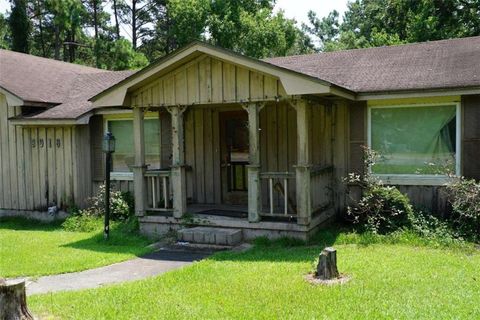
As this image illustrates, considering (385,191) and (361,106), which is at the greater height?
(361,106)

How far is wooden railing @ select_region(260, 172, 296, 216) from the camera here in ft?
27.8

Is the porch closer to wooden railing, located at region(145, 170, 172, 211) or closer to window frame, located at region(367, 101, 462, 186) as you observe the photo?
wooden railing, located at region(145, 170, 172, 211)

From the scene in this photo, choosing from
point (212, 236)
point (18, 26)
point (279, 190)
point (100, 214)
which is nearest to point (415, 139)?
point (279, 190)

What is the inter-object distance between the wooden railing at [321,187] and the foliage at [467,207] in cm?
218

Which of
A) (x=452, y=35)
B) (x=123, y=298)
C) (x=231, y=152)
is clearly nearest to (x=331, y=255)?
(x=123, y=298)

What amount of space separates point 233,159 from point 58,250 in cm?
433

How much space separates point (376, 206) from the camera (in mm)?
9008

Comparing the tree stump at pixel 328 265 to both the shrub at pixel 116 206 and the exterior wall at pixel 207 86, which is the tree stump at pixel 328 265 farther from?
the shrub at pixel 116 206

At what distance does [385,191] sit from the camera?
878 cm

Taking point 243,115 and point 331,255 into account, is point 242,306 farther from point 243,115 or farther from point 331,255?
point 243,115

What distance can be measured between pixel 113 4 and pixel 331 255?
111 ft

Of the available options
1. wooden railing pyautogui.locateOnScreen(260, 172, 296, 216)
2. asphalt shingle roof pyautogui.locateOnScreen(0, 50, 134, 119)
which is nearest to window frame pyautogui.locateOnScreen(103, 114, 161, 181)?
asphalt shingle roof pyautogui.locateOnScreen(0, 50, 134, 119)

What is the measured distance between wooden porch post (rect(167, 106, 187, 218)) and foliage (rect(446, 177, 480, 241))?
4766 mm

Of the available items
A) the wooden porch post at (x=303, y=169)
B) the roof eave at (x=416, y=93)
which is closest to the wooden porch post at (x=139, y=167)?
the wooden porch post at (x=303, y=169)
